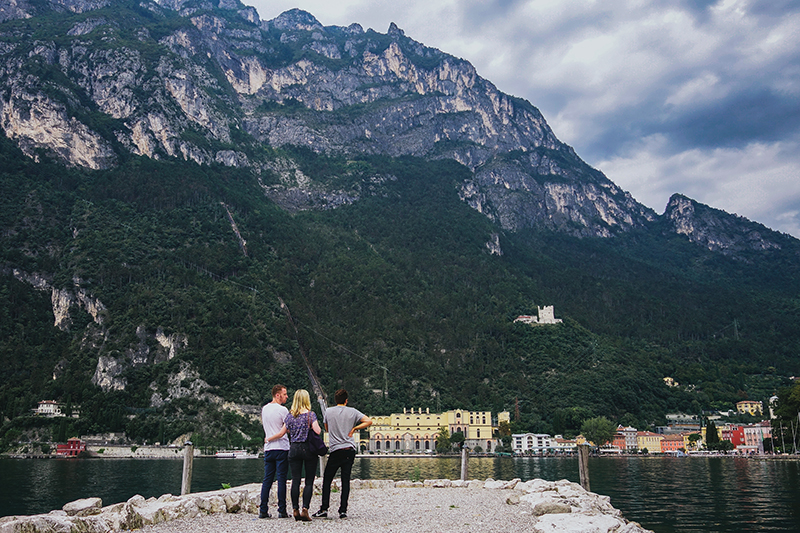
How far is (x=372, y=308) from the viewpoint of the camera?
5723 inches

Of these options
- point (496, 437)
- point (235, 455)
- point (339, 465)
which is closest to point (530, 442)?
point (496, 437)

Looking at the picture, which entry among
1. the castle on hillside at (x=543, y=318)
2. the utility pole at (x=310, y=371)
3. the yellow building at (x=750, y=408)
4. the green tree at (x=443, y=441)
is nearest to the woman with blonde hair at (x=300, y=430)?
the utility pole at (x=310, y=371)

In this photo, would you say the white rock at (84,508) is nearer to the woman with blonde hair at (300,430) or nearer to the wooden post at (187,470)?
the wooden post at (187,470)

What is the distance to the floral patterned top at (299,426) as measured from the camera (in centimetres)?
1191

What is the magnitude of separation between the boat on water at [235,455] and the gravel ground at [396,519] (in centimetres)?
7606

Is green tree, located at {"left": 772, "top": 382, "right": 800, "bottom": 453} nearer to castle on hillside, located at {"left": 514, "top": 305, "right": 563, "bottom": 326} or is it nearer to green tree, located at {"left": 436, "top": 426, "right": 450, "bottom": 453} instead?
green tree, located at {"left": 436, "top": 426, "right": 450, "bottom": 453}

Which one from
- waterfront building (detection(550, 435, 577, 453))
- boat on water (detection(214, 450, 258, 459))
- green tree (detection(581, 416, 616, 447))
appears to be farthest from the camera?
green tree (detection(581, 416, 616, 447))

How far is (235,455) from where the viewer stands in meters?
91.7

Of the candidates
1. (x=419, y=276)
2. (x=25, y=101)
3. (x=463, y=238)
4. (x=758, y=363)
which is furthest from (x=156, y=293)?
(x=758, y=363)

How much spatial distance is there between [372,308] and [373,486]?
119505 mm

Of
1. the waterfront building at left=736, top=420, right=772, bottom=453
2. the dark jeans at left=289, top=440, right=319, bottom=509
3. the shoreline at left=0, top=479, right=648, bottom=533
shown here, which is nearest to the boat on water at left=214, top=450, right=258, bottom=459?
the shoreline at left=0, top=479, right=648, bottom=533

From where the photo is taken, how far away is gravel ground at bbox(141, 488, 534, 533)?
11984 mm

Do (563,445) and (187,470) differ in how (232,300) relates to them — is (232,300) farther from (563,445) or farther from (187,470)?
(187,470)

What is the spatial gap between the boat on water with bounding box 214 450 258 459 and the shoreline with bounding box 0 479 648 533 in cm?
7558
